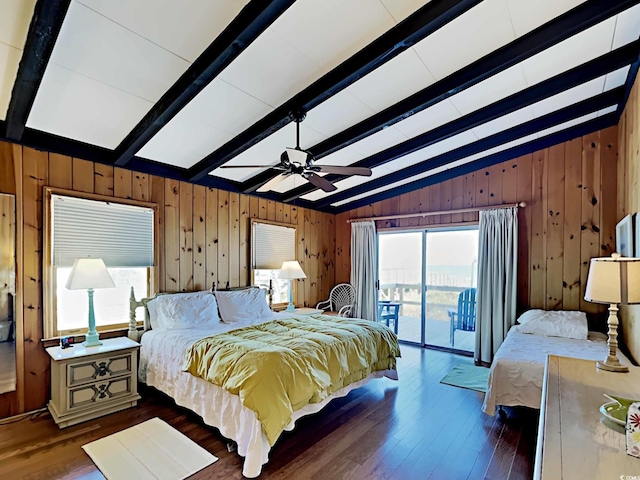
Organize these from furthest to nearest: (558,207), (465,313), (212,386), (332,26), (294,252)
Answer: (294,252)
(465,313)
(558,207)
(212,386)
(332,26)

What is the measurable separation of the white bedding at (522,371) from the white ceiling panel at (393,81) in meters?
2.57

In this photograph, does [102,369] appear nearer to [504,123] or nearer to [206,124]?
[206,124]

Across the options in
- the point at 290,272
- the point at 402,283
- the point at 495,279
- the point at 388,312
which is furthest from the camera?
the point at 388,312

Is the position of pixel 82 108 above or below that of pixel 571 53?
below

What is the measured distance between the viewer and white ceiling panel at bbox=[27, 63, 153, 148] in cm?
244

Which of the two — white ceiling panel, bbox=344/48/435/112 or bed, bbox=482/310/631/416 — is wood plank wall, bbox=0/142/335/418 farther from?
bed, bbox=482/310/631/416

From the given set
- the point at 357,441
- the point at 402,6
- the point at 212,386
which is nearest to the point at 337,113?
the point at 402,6

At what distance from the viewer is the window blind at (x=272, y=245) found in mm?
5121

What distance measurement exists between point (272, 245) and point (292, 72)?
3173mm

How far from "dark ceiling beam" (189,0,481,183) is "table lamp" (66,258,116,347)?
1730 mm

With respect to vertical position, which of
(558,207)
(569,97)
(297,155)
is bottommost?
(558,207)

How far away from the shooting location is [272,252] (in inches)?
211

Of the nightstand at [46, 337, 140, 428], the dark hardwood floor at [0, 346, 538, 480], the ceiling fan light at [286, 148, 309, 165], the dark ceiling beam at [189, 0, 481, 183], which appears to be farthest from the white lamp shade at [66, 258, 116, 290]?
the ceiling fan light at [286, 148, 309, 165]

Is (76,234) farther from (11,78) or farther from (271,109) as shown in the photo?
(271,109)
